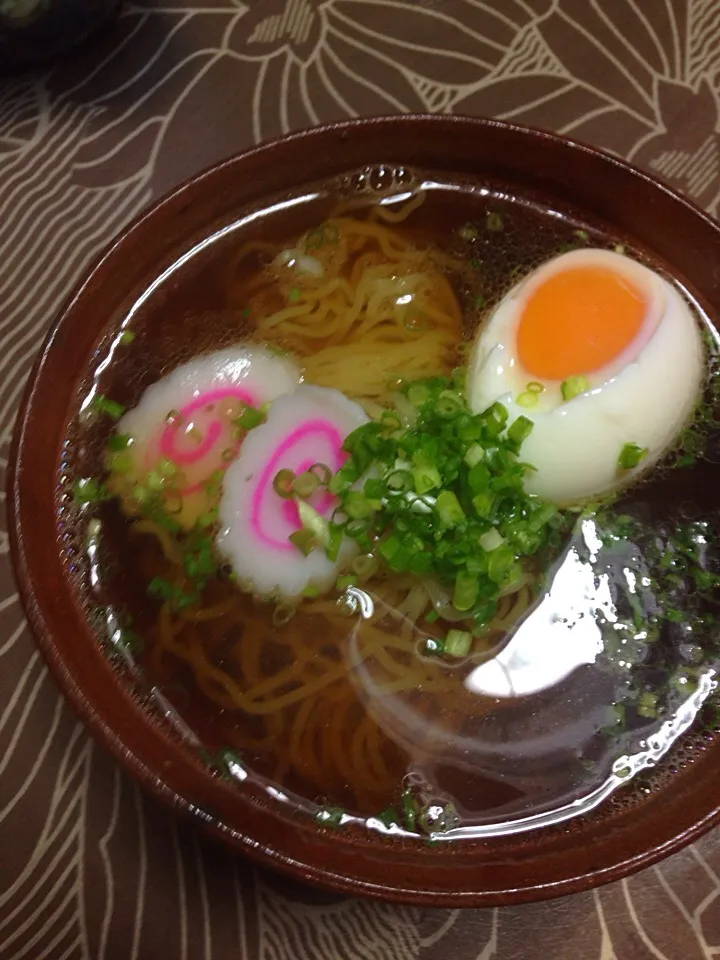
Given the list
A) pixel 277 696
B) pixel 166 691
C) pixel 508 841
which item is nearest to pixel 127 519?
pixel 166 691

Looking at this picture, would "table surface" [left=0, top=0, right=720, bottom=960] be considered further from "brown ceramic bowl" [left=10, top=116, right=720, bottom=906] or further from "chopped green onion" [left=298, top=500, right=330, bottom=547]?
"chopped green onion" [left=298, top=500, right=330, bottom=547]

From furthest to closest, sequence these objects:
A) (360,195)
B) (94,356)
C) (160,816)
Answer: (360,195), (94,356), (160,816)

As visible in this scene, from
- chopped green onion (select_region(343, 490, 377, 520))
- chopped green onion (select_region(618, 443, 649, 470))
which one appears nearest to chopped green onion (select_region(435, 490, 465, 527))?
chopped green onion (select_region(343, 490, 377, 520))

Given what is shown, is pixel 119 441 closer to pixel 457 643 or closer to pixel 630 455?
pixel 457 643

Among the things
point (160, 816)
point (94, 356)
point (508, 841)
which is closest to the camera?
point (508, 841)

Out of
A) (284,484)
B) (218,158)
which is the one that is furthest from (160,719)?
(218,158)

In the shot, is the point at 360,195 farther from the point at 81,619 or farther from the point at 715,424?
the point at 81,619
